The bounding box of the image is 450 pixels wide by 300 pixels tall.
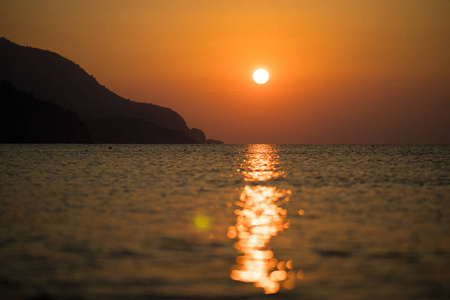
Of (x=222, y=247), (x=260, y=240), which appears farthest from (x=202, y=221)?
(x=222, y=247)

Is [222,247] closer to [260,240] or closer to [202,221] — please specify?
[260,240]

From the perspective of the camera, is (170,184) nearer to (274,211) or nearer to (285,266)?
(274,211)

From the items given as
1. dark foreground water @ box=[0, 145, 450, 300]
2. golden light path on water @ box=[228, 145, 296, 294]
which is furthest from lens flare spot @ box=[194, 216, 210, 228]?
golden light path on water @ box=[228, 145, 296, 294]

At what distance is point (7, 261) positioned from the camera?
15.2 meters

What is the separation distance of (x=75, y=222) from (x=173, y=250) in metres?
6.99

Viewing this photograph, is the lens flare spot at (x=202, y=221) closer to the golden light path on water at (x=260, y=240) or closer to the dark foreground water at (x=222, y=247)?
the dark foreground water at (x=222, y=247)

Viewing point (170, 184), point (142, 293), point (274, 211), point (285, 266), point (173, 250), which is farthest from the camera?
point (170, 184)

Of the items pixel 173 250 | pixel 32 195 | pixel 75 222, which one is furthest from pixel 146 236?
pixel 32 195

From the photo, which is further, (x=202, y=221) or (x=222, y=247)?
(x=202, y=221)

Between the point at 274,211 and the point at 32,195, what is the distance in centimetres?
1560

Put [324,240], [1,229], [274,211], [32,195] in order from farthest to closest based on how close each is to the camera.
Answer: [32,195] → [274,211] → [1,229] → [324,240]

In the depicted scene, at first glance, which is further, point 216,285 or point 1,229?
point 1,229

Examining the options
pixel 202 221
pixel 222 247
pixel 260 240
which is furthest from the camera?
pixel 202 221

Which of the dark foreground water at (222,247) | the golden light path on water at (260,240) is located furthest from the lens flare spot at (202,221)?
the golden light path on water at (260,240)
